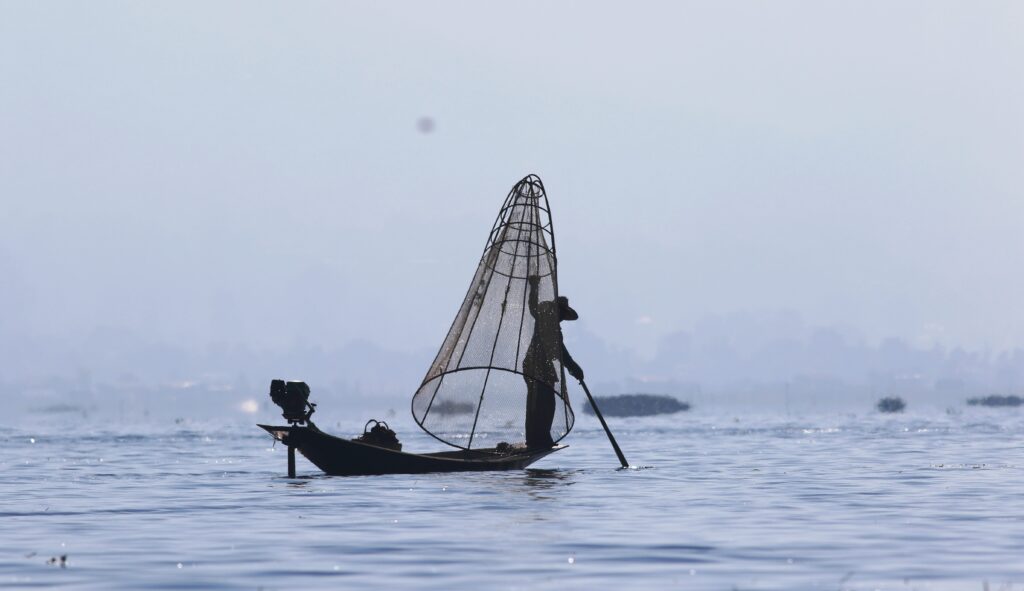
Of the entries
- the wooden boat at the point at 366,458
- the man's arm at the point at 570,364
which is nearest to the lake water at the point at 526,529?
the wooden boat at the point at 366,458

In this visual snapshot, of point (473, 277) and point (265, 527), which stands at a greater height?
point (473, 277)

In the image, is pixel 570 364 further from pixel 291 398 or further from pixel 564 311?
pixel 291 398

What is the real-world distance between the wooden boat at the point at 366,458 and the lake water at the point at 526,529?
1.12 feet

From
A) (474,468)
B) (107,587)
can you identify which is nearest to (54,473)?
(474,468)

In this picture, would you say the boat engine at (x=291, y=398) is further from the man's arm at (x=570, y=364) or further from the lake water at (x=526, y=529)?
the man's arm at (x=570, y=364)

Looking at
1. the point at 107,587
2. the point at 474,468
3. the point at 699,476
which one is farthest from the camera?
the point at 699,476

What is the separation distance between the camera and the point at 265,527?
2414 centimetres

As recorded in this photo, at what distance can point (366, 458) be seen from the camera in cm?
3434

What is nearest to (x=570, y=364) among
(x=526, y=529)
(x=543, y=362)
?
(x=543, y=362)

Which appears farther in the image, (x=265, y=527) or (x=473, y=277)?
(x=473, y=277)

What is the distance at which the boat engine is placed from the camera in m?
32.8

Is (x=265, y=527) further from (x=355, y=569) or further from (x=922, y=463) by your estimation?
(x=922, y=463)

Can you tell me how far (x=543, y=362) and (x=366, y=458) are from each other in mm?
4897

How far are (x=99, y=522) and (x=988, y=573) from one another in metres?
14.8
